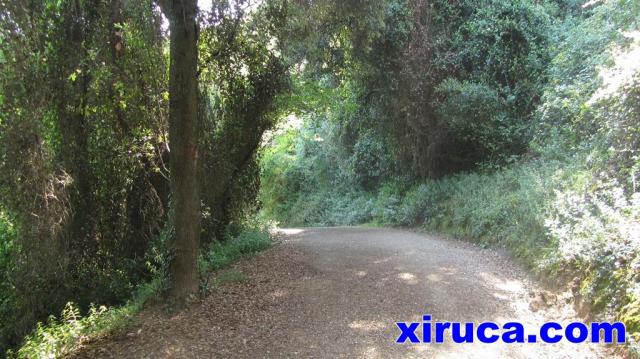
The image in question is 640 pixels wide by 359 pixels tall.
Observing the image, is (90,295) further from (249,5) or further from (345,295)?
(249,5)

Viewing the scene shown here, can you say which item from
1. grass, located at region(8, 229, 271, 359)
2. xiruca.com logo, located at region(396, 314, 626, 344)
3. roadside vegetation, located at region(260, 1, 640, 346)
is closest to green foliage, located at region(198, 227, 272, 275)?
grass, located at region(8, 229, 271, 359)

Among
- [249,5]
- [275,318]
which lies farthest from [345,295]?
[249,5]

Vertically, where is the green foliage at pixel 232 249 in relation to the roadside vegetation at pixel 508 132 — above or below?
below

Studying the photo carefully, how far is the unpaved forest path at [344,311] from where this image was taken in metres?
5.65

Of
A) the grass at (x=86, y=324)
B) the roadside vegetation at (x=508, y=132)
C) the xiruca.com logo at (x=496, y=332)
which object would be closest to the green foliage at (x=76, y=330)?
the grass at (x=86, y=324)

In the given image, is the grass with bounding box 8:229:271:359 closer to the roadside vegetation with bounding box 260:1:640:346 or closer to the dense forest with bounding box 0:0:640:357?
the dense forest with bounding box 0:0:640:357

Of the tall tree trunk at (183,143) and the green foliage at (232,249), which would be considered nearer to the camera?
the tall tree trunk at (183,143)

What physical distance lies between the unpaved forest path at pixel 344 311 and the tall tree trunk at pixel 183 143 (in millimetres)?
604

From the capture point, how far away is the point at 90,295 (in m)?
8.75

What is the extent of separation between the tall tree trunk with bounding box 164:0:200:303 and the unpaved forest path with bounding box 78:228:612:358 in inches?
23.8

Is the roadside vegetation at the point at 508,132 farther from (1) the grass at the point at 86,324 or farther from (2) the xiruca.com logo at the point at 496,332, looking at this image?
(1) the grass at the point at 86,324

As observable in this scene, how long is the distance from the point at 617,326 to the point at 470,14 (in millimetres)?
13043

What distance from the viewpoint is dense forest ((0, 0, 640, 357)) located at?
688 centimetres

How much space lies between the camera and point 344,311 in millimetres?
6727
